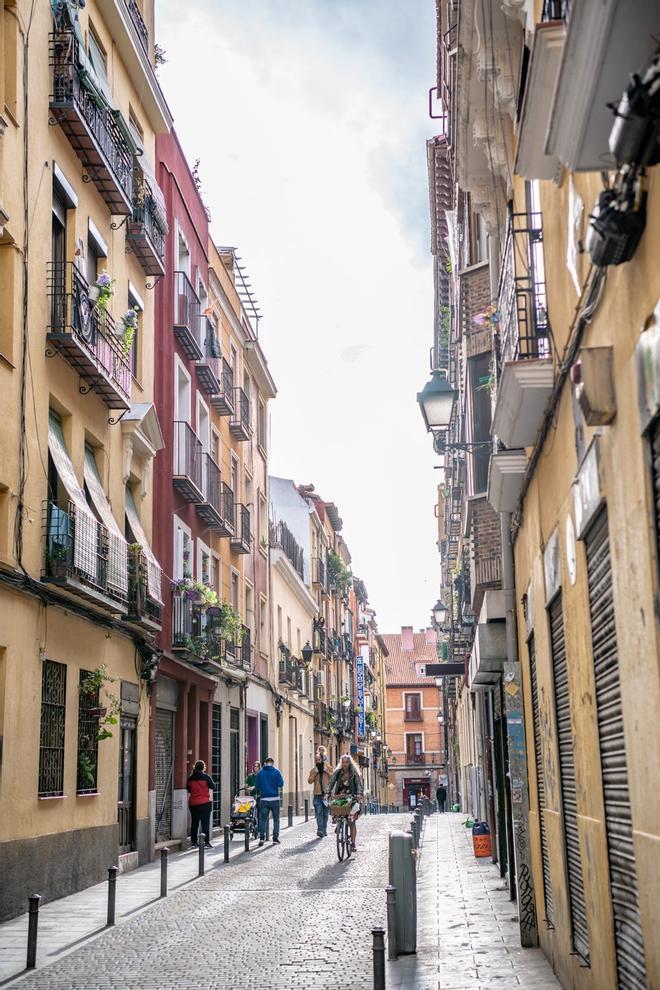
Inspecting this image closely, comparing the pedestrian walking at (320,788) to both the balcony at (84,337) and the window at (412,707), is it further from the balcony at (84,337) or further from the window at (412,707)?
the window at (412,707)

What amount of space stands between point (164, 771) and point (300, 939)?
12558mm

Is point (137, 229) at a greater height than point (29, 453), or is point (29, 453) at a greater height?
point (137, 229)

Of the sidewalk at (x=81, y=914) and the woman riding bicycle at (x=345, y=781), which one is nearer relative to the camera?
the sidewalk at (x=81, y=914)

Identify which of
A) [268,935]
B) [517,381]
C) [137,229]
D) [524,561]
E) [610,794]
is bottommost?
[268,935]

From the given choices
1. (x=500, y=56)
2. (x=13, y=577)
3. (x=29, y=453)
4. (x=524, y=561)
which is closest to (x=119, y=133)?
(x=29, y=453)

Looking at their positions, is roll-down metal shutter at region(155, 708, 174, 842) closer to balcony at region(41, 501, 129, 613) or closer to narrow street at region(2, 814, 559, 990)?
narrow street at region(2, 814, 559, 990)

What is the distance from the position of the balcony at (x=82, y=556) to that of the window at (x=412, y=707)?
8065 cm

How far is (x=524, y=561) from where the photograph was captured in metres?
11.6

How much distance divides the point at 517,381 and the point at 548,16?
272cm

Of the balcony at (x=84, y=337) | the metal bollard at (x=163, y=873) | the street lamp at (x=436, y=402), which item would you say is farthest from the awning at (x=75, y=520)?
the street lamp at (x=436, y=402)

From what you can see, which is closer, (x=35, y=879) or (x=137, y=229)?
(x=35, y=879)

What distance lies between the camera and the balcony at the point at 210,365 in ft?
89.9

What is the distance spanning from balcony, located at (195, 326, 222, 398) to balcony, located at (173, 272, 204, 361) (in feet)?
1.39

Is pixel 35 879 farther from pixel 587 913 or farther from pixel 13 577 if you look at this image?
pixel 587 913
